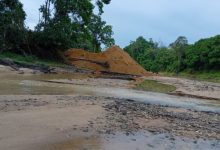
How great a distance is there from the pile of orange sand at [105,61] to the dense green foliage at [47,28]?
6.01 ft

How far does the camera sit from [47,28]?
41562 mm

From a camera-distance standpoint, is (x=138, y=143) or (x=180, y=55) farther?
(x=180, y=55)

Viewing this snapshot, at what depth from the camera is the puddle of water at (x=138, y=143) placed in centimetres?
770

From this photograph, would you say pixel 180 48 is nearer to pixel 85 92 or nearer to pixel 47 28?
pixel 47 28

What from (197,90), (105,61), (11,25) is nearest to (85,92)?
(197,90)

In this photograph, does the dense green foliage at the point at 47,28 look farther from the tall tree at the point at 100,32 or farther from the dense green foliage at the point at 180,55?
the dense green foliage at the point at 180,55

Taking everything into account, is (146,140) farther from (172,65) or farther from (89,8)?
(172,65)

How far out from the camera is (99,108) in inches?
481

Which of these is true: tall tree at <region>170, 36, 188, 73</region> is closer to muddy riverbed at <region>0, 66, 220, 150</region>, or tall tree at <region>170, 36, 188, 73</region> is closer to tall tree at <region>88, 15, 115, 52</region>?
tall tree at <region>88, 15, 115, 52</region>

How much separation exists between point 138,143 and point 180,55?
76.5m

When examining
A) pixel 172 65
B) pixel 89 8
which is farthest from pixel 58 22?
pixel 172 65

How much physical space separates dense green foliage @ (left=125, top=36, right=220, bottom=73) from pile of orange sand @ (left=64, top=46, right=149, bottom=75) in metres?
28.5

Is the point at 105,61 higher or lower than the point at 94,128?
higher

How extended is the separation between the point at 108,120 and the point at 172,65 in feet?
253
